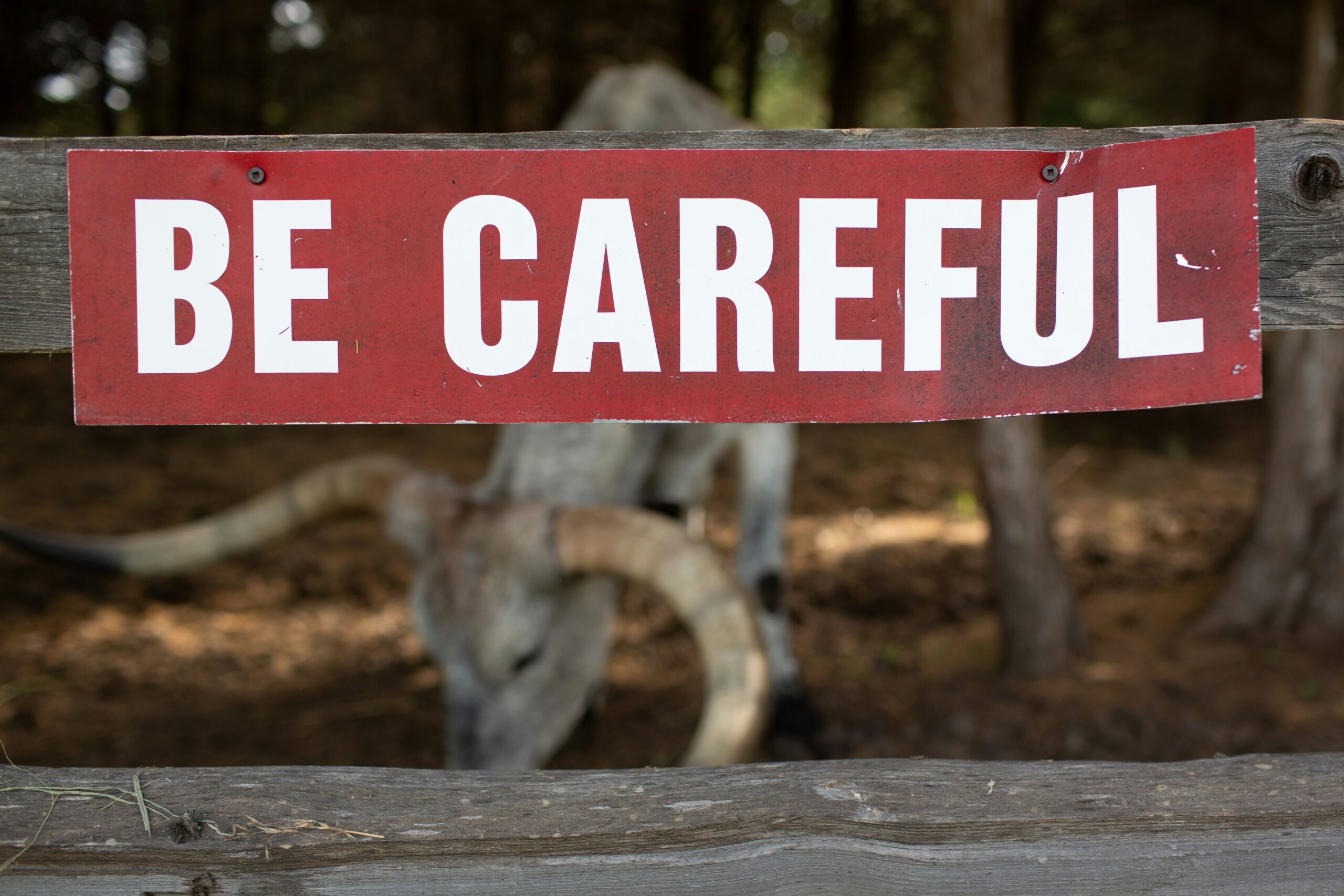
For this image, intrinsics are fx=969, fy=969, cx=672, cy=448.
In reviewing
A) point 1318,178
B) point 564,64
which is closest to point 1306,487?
point 1318,178

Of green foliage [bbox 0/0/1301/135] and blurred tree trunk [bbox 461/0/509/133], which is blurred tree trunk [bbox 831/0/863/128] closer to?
green foliage [bbox 0/0/1301/135]

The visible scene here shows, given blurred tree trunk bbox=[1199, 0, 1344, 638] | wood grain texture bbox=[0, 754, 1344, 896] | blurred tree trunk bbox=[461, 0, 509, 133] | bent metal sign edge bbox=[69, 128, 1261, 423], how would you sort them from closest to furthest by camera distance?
wood grain texture bbox=[0, 754, 1344, 896]
bent metal sign edge bbox=[69, 128, 1261, 423]
blurred tree trunk bbox=[1199, 0, 1344, 638]
blurred tree trunk bbox=[461, 0, 509, 133]

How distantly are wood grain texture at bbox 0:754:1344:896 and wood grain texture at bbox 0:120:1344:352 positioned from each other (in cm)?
55

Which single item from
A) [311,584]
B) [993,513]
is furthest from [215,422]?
[311,584]

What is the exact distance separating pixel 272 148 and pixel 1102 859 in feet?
4.15

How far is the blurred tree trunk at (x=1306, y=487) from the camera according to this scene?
11.8 feet

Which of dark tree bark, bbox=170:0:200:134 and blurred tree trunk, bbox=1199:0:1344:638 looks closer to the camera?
blurred tree trunk, bbox=1199:0:1344:638

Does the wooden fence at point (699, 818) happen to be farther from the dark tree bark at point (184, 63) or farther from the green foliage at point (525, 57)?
the dark tree bark at point (184, 63)

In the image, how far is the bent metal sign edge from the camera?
3.78 feet

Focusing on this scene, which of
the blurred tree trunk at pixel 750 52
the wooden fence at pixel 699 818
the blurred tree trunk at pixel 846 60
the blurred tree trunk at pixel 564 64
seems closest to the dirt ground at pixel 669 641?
the wooden fence at pixel 699 818

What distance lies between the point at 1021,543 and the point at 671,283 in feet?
9.52

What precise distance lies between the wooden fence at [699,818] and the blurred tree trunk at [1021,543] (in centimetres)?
250

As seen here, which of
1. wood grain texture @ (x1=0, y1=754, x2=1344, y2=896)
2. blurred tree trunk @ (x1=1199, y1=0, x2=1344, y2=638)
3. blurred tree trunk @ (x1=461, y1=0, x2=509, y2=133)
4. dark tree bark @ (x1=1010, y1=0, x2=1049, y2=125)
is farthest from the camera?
blurred tree trunk @ (x1=461, y1=0, x2=509, y2=133)

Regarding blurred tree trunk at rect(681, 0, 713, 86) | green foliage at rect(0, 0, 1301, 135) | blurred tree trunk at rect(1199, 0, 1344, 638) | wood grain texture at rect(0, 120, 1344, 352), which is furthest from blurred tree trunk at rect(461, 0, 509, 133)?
wood grain texture at rect(0, 120, 1344, 352)
